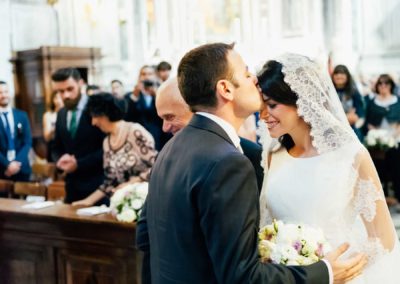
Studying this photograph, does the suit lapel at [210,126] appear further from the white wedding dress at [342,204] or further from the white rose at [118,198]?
the white rose at [118,198]

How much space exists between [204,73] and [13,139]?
5.76 meters

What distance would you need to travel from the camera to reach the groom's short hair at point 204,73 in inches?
72.3

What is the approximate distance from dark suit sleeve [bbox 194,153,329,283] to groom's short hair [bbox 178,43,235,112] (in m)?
0.24

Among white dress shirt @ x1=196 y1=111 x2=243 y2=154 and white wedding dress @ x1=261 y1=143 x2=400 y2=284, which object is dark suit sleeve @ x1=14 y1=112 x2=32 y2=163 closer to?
white wedding dress @ x1=261 y1=143 x2=400 y2=284

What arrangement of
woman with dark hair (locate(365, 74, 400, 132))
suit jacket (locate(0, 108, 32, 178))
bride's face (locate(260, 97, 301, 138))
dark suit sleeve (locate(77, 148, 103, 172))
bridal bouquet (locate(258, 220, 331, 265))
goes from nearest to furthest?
1. bridal bouquet (locate(258, 220, 331, 265))
2. bride's face (locate(260, 97, 301, 138))
3. dark suit sleeve (locate(77, 148, 103, 172))
4. suit jacket (locate(0, 108, 32, 178))
5. woman with dark hair (locate(365, 74, 400, 132))

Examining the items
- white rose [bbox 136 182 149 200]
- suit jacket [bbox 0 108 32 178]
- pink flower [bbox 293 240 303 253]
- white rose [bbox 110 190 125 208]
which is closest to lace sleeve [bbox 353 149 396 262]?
pink flower [bbox 293 240 303 253]

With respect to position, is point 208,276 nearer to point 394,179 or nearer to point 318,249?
point 318,249

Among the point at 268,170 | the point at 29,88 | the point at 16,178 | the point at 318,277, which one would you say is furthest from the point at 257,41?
the point at 318,277

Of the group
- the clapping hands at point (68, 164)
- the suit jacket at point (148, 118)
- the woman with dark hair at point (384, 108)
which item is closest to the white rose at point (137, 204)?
the clapping hands at point (68, 164)

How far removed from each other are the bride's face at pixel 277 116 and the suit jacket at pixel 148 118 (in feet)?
14.5

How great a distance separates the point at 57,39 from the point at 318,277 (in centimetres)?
1091

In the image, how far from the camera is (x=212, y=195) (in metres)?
1.67

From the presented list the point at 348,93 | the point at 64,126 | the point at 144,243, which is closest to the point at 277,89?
the point at 144,243

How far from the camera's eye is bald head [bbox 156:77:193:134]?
8.93ft
